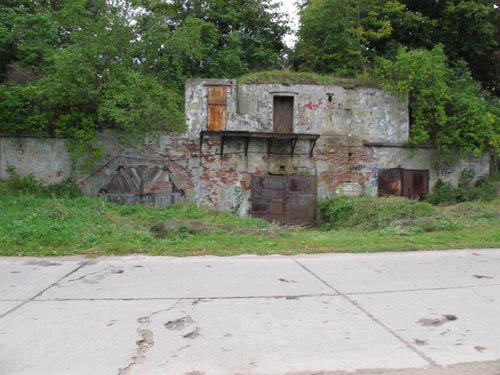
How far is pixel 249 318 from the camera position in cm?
414

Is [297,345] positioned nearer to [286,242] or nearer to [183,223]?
[286,242]

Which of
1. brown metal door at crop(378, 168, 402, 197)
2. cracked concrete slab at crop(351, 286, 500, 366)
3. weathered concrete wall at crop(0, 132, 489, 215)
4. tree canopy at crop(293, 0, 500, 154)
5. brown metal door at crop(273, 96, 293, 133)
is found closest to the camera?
cracked concrete slab at crop(351, 286, 500, 366)

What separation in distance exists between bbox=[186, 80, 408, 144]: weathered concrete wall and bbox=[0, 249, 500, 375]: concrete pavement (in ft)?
32.9

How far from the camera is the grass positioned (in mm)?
7992

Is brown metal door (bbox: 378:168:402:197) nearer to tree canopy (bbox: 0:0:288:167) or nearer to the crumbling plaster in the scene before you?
the crumbling plaster

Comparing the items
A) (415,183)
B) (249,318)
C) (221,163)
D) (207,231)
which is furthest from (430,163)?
(249,318)

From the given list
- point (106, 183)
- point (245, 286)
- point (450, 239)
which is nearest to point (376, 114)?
point (450, 239)

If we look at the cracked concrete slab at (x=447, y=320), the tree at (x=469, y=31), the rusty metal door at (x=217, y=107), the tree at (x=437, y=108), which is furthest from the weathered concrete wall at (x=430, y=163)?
the cracked concrete slab at (x=447, y=320)

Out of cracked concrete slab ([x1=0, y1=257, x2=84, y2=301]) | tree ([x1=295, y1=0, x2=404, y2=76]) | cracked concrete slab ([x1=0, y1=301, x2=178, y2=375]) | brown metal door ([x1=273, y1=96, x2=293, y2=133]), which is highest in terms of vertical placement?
tree ([x1=295, y1=0, x2=404, y2=76])

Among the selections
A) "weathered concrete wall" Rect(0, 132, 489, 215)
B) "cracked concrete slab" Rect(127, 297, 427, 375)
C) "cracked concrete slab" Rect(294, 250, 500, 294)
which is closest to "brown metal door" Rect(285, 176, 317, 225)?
"weathered concrete wall" Rect(0, 132, 489, 215)

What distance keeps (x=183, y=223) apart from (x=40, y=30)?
42.0 ft

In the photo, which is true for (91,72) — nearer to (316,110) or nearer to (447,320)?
(316,110)

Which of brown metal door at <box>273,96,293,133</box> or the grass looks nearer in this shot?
the grass

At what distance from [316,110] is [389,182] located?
173 inches
